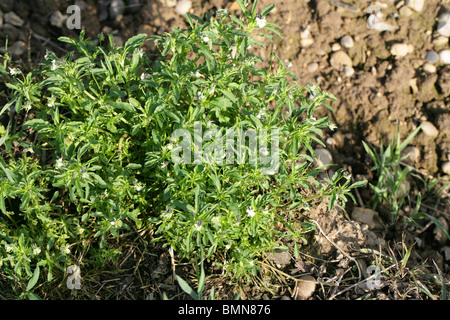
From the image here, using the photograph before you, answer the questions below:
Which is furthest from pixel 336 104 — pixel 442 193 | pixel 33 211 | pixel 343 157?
pixel 33 211

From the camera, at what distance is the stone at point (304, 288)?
9.36 ft

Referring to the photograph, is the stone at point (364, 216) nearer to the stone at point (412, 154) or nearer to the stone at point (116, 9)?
the stone at point (412, 154)

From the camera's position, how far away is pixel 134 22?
4121mm

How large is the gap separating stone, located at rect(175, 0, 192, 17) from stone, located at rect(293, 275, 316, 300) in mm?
2677

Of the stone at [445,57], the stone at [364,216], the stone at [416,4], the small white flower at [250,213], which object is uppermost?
the stone at [416,4]

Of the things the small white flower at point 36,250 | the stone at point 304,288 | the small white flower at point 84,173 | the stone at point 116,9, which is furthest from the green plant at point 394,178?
the stone at point 116,9

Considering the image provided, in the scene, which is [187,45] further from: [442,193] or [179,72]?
[442,193]

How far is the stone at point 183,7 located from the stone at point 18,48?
55.7 inches

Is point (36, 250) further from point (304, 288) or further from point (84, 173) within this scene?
point (304, 288)

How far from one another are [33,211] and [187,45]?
147 cm

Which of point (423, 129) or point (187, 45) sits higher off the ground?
point (187, 45)

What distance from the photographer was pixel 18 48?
150 inches

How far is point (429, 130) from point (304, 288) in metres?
2.01

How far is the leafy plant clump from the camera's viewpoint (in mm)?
2588
